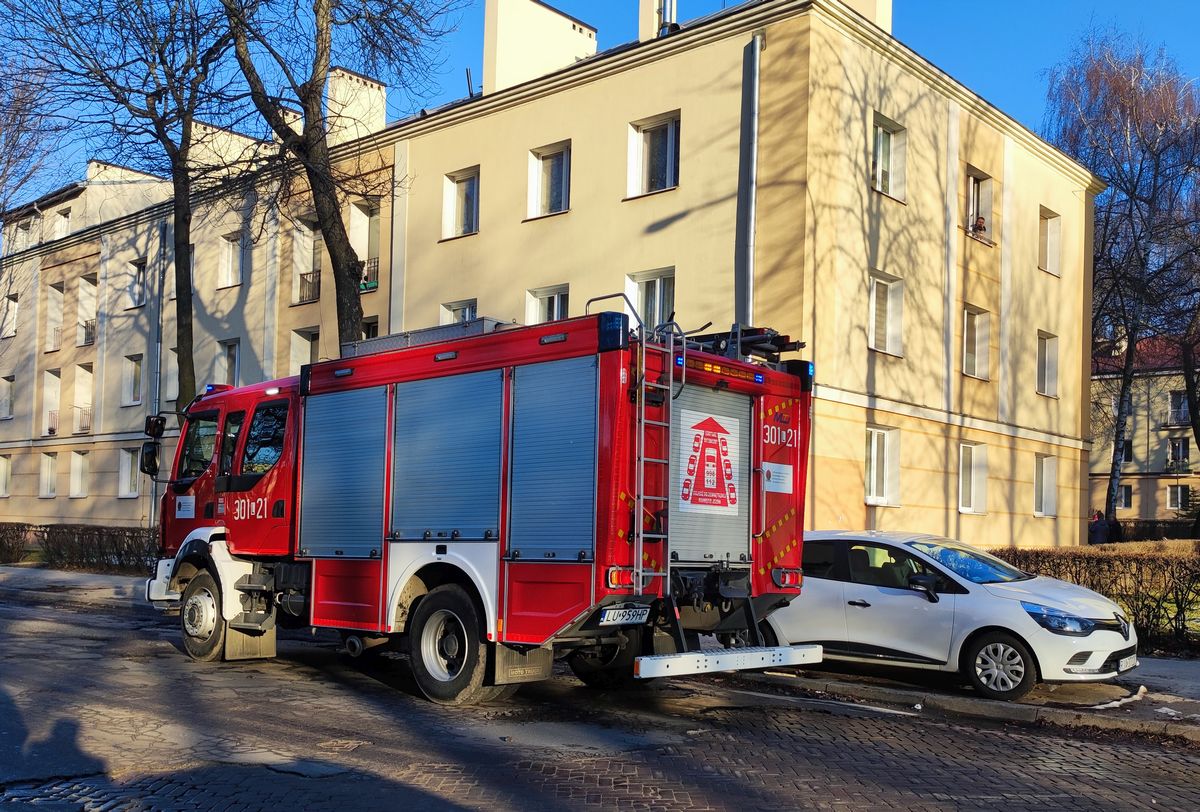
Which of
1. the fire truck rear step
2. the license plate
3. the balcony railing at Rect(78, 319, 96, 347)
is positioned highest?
the balcony railing at Rect(78, 319, 96, 347)

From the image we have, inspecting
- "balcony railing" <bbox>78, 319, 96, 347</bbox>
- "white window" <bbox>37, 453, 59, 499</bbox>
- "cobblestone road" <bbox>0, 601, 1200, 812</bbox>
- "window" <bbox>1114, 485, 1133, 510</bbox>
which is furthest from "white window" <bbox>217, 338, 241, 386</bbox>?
"window" <bbox>1114, 485, 1133, 510</bbox>

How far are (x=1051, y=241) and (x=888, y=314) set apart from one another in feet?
25.4

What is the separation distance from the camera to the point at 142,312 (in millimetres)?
34250

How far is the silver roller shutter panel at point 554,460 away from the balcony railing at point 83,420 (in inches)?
1251

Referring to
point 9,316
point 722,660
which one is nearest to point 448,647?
Result: point 722,660

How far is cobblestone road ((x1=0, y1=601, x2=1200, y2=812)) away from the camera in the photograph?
252 inches

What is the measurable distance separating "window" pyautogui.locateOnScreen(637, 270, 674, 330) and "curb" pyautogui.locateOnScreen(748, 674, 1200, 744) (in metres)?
10.6

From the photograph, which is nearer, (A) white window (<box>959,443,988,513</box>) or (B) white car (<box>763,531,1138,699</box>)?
(B) white car (<box>763,531,1138,699</box>)

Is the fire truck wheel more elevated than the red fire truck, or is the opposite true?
the red fire truck

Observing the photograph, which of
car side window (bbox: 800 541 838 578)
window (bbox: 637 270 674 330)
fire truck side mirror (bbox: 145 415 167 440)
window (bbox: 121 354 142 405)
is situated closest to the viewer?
car side window (bbox: 800 541 838 578)

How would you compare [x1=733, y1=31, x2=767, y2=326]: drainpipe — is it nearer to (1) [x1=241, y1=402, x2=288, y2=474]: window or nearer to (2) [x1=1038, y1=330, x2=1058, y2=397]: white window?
(1) [x1=241, y1=402, x2=288, y2=474]: window

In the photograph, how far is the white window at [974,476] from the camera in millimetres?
23359

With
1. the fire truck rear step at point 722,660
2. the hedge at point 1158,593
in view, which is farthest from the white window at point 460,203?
the fire truck rear step at point 722,660

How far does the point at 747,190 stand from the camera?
19328 millimetres
